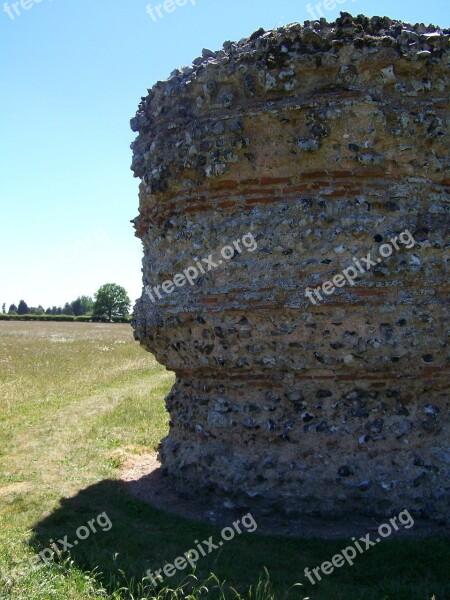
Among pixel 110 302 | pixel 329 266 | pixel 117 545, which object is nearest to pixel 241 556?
pixel 117 545

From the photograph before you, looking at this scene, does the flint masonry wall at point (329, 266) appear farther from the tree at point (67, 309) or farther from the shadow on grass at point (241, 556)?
the tree at point (67, 309)

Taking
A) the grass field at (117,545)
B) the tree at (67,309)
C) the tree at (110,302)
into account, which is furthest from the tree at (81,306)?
the grass field at (117,545)

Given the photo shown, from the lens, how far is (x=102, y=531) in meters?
7.02

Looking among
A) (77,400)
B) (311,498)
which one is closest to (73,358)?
(77,400)

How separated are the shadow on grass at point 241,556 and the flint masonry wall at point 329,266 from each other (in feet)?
2.22

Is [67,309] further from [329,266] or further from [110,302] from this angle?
[329,266]

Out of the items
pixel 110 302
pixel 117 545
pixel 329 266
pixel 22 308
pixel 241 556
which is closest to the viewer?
pixel 241 556

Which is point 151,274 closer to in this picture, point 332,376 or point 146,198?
point 146,198

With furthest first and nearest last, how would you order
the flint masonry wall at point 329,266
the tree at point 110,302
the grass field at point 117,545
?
the tree at point 110,302, the flint masonry wall at point 329,266, the grass field at point 117,545

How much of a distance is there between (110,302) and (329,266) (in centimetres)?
7808

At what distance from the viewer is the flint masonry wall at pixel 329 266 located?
7.23m

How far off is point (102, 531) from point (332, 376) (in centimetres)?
308

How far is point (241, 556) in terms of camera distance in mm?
6410

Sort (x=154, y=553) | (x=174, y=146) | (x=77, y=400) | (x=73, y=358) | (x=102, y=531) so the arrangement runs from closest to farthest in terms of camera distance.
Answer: (x=154, y=553), (x=102, y=531), (x=174, y=146), (x=77, y=400), (x=73, y=358)
